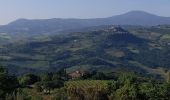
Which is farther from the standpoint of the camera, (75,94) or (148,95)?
(148,95)

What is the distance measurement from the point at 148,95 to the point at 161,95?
301cm

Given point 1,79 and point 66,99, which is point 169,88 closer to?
point 66,99

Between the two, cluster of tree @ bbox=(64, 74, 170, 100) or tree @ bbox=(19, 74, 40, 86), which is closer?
cluster of tree @ bbox=(64, 74, 170, 100)

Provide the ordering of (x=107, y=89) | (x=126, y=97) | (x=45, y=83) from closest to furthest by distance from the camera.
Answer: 1. (x=126, y=97)
2. (x=107, y=89)
3. (x=45, y=83)

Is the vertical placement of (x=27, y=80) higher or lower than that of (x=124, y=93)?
lower

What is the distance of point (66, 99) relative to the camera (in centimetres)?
8069

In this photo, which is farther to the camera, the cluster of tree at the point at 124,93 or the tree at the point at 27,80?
the tree at the point at 27,80

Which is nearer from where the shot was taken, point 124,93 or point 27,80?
point 124,93

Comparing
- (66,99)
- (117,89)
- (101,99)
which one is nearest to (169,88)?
(117,89)

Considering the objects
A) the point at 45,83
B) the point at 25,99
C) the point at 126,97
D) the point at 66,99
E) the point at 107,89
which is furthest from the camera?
the point at 45,83

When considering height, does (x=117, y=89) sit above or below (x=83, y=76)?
above

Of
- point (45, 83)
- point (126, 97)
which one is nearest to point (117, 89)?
point (126, 97)

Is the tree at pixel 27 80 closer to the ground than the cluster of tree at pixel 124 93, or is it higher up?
closer to the ground

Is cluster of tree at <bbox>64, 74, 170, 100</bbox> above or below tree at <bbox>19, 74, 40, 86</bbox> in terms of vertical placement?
above
